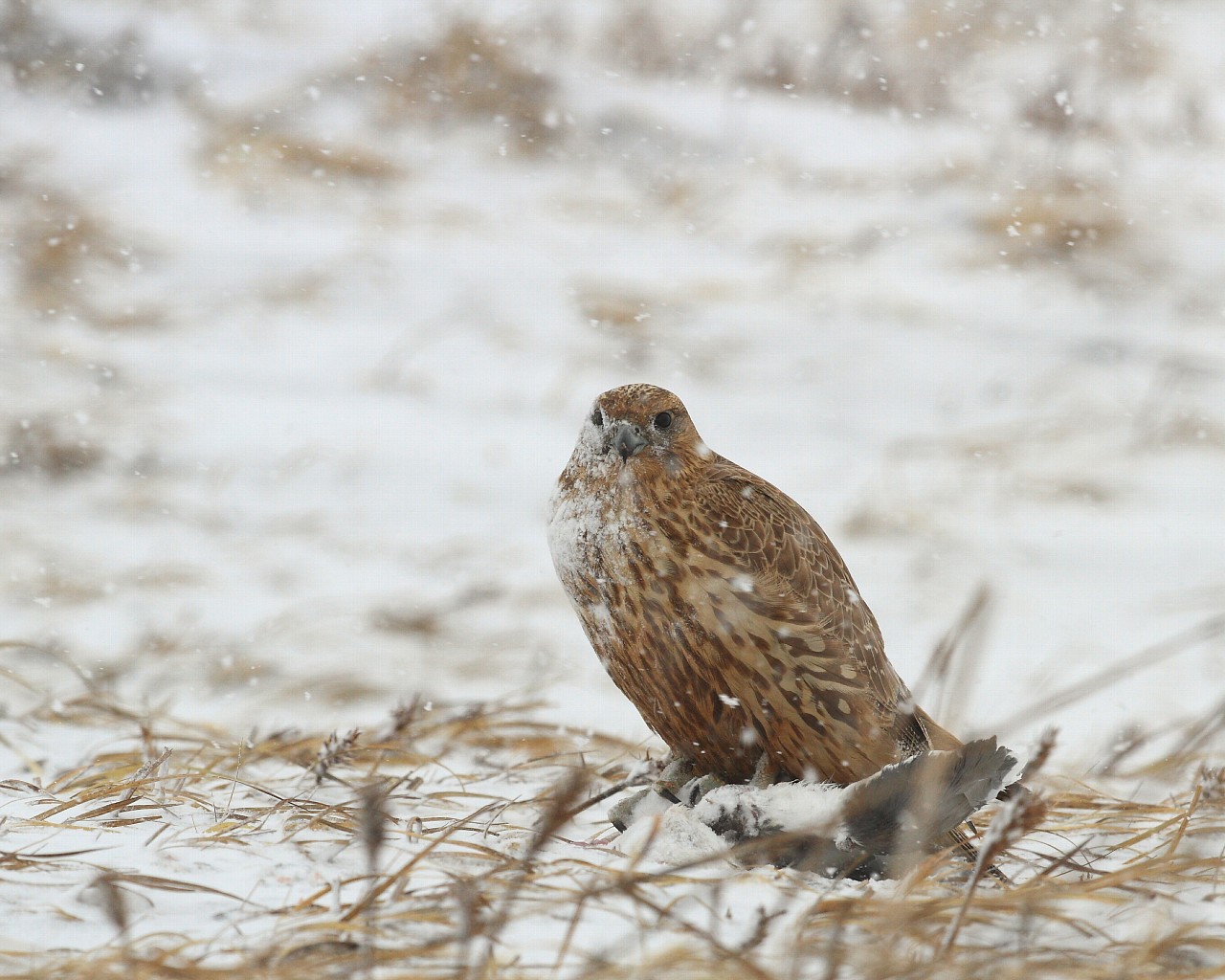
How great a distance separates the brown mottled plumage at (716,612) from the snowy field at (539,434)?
0.69 ft

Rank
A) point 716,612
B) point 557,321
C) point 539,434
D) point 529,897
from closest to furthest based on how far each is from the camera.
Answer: point 529,897 → point 716,612 → point 539,434 → point 557,321

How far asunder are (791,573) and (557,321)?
5538 millimetres

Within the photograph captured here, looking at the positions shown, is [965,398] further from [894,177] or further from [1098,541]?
[894,177]

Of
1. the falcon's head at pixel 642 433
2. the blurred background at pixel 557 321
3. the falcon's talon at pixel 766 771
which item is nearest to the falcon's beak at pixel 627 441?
the falcon's head at pixel 642 433

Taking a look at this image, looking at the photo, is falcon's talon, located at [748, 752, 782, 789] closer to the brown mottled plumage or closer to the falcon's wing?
the brown mottled plumage

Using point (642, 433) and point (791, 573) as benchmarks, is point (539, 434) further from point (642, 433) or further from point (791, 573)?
point (791, 573)

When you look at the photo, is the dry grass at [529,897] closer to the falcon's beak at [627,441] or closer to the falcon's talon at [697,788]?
the falcon's talon at [697,788]

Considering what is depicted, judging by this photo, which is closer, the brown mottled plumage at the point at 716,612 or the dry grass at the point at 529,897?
the dry grass at the point at 529,897

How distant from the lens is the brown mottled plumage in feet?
8.02

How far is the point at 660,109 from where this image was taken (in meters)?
9.97

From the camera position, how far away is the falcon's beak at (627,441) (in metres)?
2.60

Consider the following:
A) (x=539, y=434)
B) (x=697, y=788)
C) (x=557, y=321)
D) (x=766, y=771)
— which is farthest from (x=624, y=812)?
(x=557, y=321)

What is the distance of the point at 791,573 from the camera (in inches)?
101

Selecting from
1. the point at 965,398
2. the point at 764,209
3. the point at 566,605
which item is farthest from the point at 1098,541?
the point at 764,209
